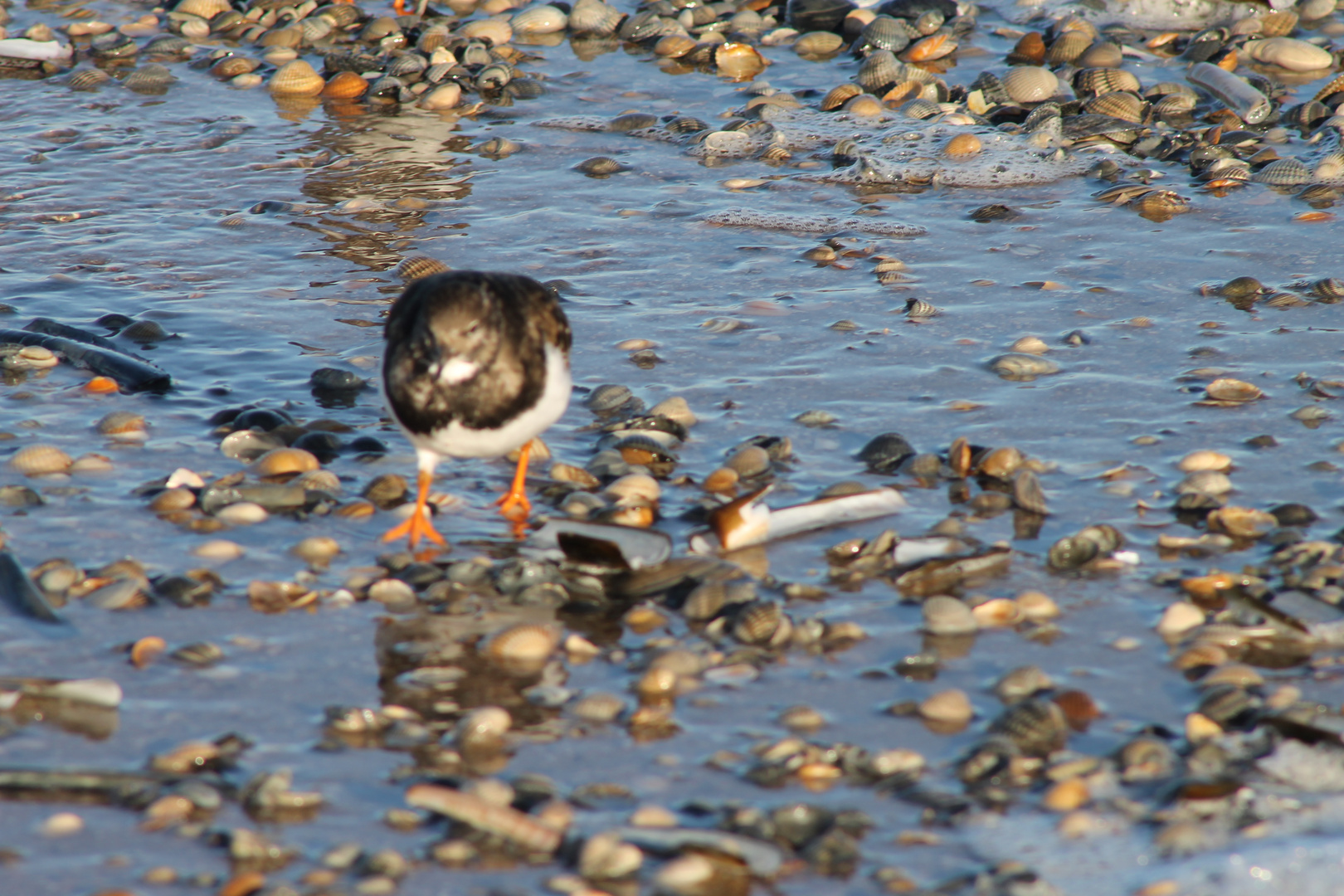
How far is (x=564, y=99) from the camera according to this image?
439 inches

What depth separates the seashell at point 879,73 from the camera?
10992 mm

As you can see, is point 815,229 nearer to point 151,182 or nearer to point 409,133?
point 409,133

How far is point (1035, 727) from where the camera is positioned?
4.21 metres

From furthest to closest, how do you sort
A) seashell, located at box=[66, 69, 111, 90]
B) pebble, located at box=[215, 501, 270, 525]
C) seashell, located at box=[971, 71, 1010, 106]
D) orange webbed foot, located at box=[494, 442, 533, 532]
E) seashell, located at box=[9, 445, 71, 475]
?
1. seashell, located at box=[66, 69, 111, 90]
2. seashell, located at box=[971, 71, 1010, 106]
3. seashell, located at box=[9, 445, 71, 475]
4. orange webbed foot, located at box=[494, 442, 533, 532]
5. pebble, located at box=[215, 501, 270, 525]

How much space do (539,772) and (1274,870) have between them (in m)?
2.05

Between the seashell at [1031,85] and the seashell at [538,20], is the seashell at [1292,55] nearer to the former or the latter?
the seashell at [1031,85]

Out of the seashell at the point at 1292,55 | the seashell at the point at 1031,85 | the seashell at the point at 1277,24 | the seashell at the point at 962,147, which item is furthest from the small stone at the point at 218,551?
the seashell at the point at 1277,24

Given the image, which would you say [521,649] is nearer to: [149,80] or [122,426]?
[122,426]

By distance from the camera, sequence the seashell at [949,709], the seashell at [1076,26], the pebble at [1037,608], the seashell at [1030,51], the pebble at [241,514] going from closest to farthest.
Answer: the seashell at [949,709] < the pebble at [1037,608] < the pebble at [241,514] < the seashell at [1030,51] < the seashell at [1076,26]

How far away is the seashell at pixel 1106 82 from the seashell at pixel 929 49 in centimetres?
136

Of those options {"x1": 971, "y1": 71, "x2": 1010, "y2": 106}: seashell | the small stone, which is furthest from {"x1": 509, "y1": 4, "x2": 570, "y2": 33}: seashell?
the small stone

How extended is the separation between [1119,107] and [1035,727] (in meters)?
7.27

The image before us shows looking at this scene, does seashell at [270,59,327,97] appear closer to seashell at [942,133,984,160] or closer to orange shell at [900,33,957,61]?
orange shell at [900,33,957,61]

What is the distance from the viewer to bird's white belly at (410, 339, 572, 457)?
520cm
